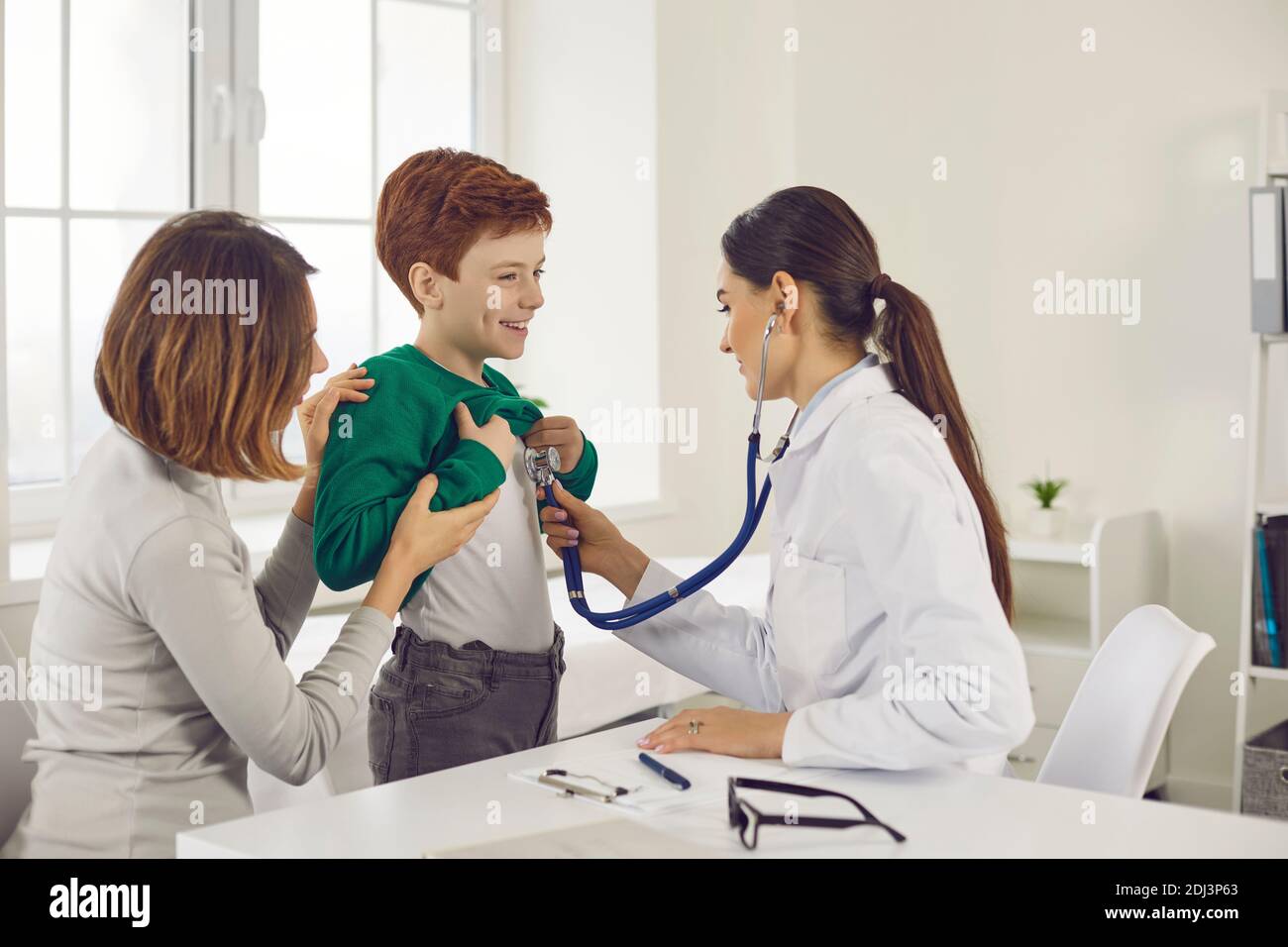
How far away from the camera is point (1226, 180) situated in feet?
10.7

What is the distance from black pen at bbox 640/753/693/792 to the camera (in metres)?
1.20

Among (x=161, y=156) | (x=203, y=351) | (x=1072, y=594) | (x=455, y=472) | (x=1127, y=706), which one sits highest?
(x=161, y=156)

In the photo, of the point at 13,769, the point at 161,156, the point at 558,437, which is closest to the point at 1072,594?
the point at 558,437

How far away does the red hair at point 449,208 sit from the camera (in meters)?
1.51

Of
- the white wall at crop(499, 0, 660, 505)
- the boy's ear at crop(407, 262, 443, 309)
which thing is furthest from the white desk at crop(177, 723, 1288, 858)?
the white wall at crop(499, 0, 660, 505)

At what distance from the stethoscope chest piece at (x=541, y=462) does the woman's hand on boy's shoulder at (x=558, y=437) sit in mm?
12

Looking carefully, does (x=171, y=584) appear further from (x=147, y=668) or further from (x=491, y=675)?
(x=491, y=675)

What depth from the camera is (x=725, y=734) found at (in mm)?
1322

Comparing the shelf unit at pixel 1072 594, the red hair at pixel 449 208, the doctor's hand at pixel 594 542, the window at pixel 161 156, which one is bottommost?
the shelf unit at pixel 1072 594

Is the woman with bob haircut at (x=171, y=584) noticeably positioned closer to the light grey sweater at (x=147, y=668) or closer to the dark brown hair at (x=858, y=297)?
the light grey sweater at (x=147, y=668)

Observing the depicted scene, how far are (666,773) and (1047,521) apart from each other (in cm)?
239

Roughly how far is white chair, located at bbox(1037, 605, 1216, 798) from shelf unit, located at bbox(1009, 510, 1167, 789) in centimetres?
162

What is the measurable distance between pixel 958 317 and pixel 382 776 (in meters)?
2.65

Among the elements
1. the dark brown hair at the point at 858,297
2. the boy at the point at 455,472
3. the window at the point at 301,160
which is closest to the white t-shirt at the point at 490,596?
the boy at the point at 455,472
